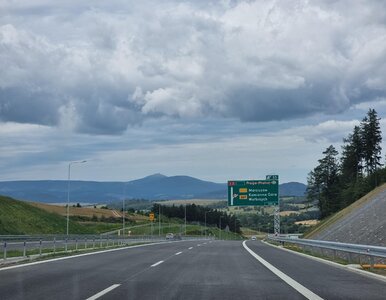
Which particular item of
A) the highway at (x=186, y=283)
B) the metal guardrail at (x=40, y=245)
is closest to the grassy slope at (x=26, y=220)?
the metal guardrail at (x=40, y=245)

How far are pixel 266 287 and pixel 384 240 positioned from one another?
1624 cm

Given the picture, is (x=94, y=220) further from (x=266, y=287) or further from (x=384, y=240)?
(x=266, y=287)

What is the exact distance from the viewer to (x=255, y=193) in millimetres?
62312

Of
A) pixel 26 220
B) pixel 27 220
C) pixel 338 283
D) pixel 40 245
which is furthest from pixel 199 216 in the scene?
pixel 338 283

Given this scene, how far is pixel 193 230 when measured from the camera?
146 metres

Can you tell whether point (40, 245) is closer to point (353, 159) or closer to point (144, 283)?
point (144, 283)

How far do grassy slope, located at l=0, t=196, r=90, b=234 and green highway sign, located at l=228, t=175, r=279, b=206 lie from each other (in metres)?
27.2

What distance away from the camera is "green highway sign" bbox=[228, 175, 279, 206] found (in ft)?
204

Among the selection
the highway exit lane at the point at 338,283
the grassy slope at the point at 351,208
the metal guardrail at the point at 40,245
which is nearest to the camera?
the highway exit lane at the point at 338,283

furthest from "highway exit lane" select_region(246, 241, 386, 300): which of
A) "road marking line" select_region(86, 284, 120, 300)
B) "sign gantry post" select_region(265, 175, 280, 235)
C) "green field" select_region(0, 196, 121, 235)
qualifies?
"green field" select_region(0, 196, 121, 235)

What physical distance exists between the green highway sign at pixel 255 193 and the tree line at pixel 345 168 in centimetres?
4002

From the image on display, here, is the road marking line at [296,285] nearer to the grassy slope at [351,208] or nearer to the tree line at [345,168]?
the grassy slope at [351,208]

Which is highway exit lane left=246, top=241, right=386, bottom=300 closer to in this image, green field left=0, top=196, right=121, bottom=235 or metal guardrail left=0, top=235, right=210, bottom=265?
metal guardrail left=0, top=235, right=210, bottom=265

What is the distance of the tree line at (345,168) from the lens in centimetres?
11019
